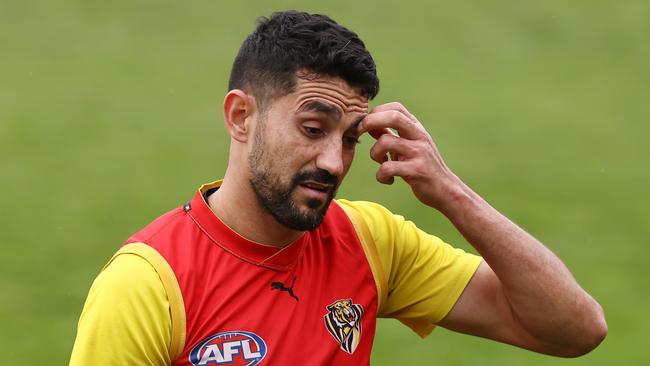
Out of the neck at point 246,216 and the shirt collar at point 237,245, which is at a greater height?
the neck at point 246,216

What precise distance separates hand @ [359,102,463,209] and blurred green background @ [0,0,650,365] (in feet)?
17.9

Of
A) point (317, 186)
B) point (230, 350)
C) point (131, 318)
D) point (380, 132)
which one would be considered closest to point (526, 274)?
point (380, 132)

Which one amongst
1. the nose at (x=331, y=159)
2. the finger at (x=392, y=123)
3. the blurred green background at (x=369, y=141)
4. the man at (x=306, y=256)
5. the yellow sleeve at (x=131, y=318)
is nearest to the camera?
the yellow sleeve at (x=131, y=318)

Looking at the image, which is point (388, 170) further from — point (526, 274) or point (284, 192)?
point (526, 274)

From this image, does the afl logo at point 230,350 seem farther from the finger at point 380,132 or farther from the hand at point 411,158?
the finger at point 380,132

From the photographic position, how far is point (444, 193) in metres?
4.18

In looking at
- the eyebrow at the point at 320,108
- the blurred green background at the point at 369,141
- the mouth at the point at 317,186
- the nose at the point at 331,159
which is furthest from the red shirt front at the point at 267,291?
the blurred green background at the point at 369,141

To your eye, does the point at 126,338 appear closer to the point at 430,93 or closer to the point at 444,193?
the point at 444,193

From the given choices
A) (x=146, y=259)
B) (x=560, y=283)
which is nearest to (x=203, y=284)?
(x=146, y=259)

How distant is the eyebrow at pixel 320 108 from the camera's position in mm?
3943

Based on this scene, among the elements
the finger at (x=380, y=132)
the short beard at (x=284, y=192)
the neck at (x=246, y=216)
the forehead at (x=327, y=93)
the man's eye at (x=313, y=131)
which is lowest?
the neck at (x=246, y=216)

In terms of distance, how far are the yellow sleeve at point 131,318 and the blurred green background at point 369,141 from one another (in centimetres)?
582

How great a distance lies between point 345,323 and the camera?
421cm

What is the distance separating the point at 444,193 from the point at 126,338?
4.02 ft
